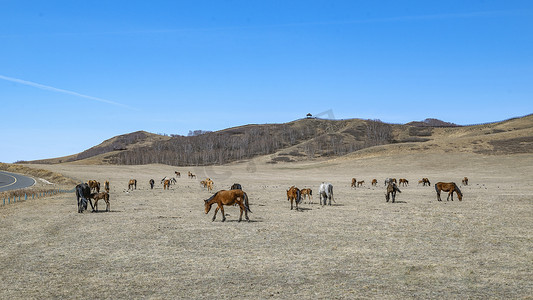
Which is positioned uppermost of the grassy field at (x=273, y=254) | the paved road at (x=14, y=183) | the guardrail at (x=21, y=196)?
the paved road at (x=14, y=183)

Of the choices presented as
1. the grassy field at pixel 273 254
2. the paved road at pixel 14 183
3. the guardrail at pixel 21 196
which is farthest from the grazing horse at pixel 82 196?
the paved road at pixel 14 183

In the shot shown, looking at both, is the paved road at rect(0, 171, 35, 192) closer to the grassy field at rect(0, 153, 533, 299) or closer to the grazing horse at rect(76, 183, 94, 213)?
the grazing horse at rect(76, 183, 94, 213)

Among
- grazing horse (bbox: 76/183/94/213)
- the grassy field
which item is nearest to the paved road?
grazing horse (bbox: 76/183/94/213)

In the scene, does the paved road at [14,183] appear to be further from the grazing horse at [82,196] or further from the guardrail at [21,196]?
the grazing horse at [82,196]

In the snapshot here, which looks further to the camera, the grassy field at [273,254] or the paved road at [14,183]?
the paved road at [14,183]

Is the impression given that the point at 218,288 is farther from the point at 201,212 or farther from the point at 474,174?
the point at 474,174

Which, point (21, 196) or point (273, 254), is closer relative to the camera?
point (273, 254)

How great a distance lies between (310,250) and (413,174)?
68694 millimetres

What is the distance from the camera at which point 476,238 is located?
18141 mm

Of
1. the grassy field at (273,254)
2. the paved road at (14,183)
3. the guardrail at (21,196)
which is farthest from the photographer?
the paved road at (14,183)

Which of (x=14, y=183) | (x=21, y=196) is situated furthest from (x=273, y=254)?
(x=14, y=183)

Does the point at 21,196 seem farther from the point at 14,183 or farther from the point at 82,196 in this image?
the point at 14,183

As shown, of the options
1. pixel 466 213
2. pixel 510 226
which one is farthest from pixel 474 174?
pixel 510 226

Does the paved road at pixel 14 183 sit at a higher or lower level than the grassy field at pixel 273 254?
higher
